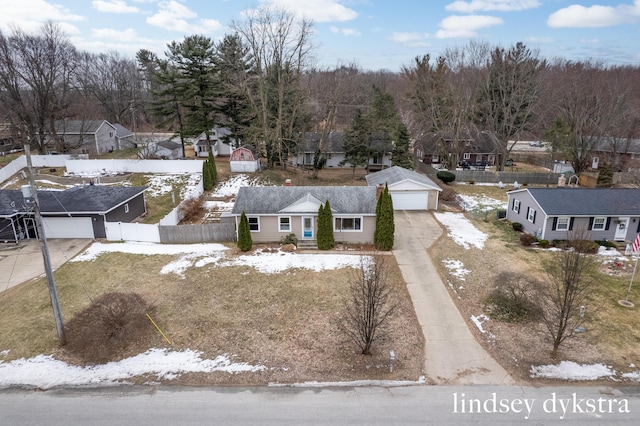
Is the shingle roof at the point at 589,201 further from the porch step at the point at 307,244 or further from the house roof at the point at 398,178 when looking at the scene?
the porch step at the point at 307,244

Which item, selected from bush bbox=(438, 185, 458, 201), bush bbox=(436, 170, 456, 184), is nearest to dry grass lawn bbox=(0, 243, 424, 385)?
bush bbox=(438, 185, 458, 201)

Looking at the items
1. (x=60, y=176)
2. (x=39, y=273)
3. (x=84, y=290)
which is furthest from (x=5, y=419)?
(x=60, y=176)

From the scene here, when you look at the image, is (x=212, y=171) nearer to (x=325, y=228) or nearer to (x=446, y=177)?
(x=325, y=228)

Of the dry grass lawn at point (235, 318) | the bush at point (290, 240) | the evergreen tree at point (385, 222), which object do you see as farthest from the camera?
the bush at point (290, 240)

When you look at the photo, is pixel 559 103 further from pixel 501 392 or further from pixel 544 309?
pixel 501 392

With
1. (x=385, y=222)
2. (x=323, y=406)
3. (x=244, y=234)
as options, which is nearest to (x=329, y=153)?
(x=385, y=222)

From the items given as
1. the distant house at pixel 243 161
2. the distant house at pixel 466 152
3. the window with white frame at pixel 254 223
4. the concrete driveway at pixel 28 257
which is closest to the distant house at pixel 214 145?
the distant house at pixel 243 161
